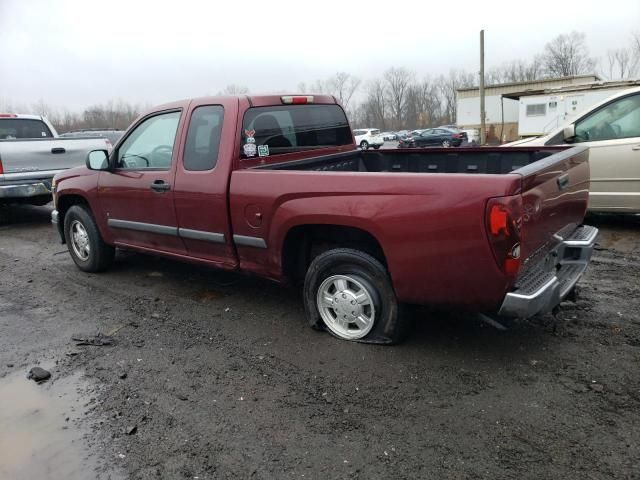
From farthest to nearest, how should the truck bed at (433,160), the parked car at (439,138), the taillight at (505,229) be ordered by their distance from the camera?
the parked car at (439,138) < the truck bed at (433,160) < the taillight at (505,229)

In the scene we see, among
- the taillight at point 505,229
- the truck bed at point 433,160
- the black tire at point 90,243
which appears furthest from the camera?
the black tire at point 90,243

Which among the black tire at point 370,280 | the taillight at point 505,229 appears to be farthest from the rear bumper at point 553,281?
the black tire at point 370,280

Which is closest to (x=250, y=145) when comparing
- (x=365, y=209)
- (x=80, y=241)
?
(x=365, y=209)

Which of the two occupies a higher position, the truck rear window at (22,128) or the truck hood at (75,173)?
the truck rear window at (22,128)

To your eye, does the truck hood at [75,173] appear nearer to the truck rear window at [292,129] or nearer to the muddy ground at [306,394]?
the muddy ground at [306,394]

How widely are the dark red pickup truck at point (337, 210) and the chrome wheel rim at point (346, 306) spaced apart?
0.03ft

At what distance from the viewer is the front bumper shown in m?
8.78

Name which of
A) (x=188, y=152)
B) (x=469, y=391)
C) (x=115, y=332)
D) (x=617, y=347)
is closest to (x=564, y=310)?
(x=617, y=347)

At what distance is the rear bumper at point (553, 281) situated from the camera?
122 inches

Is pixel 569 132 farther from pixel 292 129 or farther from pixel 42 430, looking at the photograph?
pixel 42 430

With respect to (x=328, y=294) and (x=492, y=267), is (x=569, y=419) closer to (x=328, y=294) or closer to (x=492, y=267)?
(x=492, y=267)

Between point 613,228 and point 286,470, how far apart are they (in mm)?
6175

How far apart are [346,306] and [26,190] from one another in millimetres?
7280

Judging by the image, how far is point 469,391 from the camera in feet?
10.6
